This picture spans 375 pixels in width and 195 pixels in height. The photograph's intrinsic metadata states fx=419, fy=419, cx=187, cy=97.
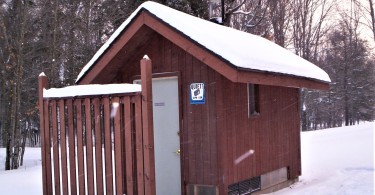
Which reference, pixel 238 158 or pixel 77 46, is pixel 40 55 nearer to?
pixel 77 46

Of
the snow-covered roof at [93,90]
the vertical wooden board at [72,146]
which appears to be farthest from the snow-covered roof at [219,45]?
the vertical wooden board at [72,146]

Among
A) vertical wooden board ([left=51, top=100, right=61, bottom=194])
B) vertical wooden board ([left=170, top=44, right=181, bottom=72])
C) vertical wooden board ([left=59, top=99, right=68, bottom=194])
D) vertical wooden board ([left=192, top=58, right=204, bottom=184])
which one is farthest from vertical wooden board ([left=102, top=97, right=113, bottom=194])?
vertical wooden board ([left=170, top=44, right=181, bottom=72])

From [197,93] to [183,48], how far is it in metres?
0.89

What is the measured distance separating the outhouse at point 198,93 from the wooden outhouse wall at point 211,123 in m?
0.02

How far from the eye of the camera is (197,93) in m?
7.13

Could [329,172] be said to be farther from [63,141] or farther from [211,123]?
[63,141]

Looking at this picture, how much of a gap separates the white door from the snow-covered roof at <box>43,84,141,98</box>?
179cm

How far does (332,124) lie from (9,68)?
1869 inches

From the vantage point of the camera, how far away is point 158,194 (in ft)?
25.2

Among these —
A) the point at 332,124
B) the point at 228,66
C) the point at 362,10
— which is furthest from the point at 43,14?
the point at 332,124

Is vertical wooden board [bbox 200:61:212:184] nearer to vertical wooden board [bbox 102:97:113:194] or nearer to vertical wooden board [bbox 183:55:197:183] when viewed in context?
vertical wooden board [bbox 183:55:197:183]

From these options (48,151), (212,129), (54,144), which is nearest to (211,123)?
(212,129)

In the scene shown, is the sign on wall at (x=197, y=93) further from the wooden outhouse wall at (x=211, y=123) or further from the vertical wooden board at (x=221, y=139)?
the vertical wooden board at (x=221, y=139)

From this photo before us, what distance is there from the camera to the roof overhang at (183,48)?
20.4 ft
